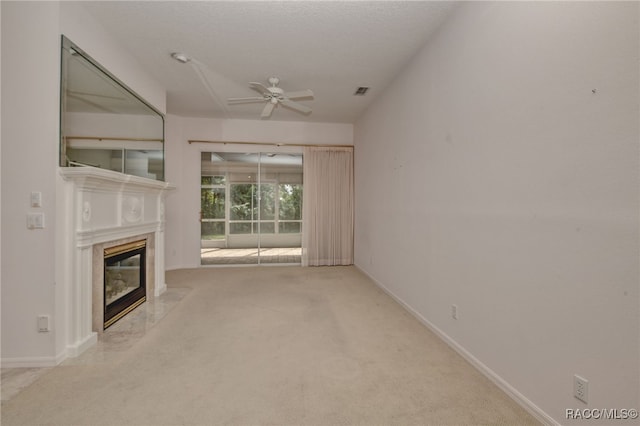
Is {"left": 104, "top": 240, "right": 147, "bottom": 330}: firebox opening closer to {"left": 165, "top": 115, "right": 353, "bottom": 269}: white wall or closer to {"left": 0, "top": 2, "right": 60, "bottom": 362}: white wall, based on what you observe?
{"left": 0, "top": 2, "right": 60, "bottom": 362}: white wall

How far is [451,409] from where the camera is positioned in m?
1.68

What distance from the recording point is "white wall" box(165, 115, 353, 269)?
18.0 feet

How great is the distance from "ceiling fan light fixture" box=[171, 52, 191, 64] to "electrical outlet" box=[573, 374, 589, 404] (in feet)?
13.8

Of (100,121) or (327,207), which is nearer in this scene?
(100,121)

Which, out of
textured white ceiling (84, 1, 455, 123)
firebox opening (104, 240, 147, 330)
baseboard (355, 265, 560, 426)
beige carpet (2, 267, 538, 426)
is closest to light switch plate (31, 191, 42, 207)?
firebox opening (104, 240, 147, 330)

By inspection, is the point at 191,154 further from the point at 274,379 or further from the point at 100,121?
the point at 274,379

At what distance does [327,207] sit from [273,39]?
11.2 ft

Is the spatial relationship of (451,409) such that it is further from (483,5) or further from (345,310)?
(483,5)

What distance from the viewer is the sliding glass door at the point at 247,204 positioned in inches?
227

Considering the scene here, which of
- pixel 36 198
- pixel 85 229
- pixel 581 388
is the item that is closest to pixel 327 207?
pixel 85 229

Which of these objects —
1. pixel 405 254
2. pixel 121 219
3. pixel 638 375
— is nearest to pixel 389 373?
pixel 638 375

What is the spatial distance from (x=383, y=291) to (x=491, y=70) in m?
2.99

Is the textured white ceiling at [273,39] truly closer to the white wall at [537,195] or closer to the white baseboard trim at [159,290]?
the white wall at [537,195]

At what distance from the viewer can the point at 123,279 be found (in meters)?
3.22
